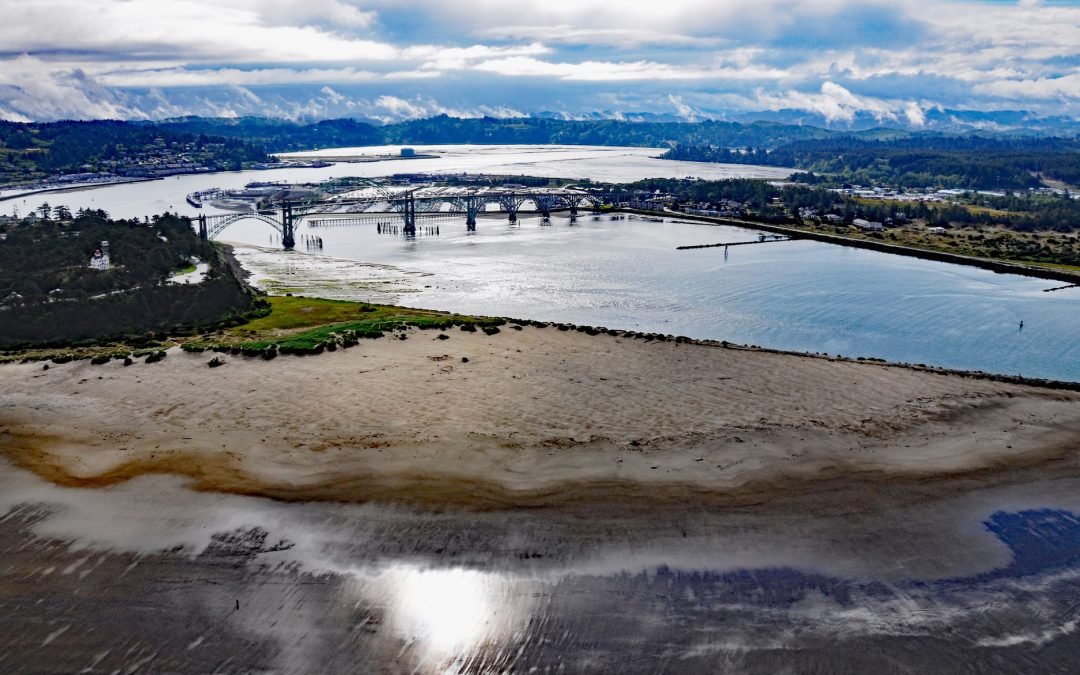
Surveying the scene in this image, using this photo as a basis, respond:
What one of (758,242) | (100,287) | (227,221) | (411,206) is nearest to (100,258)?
(100,287)

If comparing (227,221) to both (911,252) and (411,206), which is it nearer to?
(411,206)

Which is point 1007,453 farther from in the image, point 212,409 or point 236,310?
point 236,310

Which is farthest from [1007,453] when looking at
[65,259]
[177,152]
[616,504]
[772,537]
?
[177,152]

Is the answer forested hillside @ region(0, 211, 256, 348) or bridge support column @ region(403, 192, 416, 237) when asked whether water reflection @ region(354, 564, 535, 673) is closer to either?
forested hillside @ region(0, 211, 256, 348)

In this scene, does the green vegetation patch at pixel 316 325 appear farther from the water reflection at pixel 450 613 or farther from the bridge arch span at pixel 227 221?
the bridge arch span at pixel 227 221

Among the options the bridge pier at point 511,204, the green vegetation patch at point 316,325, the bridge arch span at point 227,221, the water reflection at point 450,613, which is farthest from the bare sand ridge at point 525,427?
the bridge pier at point 511,204
